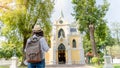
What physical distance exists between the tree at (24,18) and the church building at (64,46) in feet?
52.5

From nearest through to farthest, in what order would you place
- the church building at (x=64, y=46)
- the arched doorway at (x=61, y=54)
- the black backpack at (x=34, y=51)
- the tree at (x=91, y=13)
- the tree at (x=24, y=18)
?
the black backpack at (x=34, y=51) < the tree at (x=24, y=18) < the tree at (x=91, y=13) < the church building at (x=64, y=46) < the arched doorway at (x=61, y=54)

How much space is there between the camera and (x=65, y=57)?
48688 mm

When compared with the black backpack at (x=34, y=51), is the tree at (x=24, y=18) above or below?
above

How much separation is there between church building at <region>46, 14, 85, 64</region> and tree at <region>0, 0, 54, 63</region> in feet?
52.5

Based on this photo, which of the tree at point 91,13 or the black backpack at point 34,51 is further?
the tree at point 91,13

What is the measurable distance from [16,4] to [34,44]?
23.5 m

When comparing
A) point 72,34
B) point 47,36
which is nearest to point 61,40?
point 72,34

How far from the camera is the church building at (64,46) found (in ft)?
158

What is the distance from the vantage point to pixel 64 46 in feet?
160

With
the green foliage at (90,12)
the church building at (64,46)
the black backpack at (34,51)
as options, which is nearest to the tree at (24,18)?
the green foliage at (90,12)

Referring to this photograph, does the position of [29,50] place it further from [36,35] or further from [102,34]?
[102,34]

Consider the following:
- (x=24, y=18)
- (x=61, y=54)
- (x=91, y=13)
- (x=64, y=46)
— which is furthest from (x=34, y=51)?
(x=61, y=54)

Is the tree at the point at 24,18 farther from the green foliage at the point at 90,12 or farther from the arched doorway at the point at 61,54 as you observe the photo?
the arched doorway at the point at 61,54

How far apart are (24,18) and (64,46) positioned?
19.9 m
